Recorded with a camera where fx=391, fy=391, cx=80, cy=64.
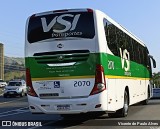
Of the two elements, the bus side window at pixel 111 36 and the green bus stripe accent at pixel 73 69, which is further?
the bus side window at pixel 111 36

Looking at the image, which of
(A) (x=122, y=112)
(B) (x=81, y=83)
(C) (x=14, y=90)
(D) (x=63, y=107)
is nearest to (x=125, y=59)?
(A) (x=122, y=112)

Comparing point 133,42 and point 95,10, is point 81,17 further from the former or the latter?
point 133,42

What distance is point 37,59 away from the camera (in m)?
Answer: 12.9

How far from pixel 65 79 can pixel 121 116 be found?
401 centimetres

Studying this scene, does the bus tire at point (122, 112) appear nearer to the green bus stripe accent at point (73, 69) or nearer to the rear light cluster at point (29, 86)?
the green bus stripe accent at point (73, 69)

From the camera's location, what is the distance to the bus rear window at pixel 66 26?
1250 centimetres

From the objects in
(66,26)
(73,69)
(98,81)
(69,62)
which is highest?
(66,26)

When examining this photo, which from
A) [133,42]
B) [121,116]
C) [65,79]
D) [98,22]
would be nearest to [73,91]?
[65,79]

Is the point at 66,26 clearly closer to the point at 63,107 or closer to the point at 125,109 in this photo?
the point at 63,107

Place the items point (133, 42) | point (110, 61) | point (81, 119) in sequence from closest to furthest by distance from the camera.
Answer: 1. point (110, 61)
2. point (81, 119)
3. point (133, 42)

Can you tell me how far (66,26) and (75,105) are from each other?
8.39ft

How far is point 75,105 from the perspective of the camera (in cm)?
1216

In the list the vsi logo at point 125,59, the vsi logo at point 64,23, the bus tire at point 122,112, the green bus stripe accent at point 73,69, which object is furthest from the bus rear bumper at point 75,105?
the vsi logo at point 125,59

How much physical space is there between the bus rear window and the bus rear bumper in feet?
6.50
